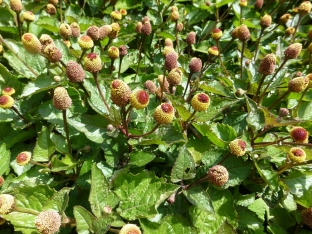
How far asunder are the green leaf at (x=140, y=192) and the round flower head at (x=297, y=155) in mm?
511

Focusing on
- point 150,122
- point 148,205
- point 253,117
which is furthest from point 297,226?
point 150,122

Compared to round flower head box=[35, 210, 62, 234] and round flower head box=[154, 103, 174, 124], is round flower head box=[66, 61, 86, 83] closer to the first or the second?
round flower head box=[154, 103, 174, 124]

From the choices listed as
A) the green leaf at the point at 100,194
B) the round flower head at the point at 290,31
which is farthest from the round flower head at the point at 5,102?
the round flower head at the point at 290,31

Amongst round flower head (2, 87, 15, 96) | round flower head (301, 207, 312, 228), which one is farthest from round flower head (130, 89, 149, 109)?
round flower head (301, 207, 312, 228)

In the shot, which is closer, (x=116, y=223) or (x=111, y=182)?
(x=116, y=223)

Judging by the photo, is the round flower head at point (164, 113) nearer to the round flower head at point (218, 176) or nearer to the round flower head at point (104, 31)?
the round flower head at point (218, 176)

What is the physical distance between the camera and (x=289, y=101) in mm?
1879

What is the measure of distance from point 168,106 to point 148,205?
0.42 metres

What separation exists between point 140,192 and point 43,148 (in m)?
0.50

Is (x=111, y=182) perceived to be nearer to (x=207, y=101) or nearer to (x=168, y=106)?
(x=168, y=106)

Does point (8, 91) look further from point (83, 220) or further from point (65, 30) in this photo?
point (83, 220)

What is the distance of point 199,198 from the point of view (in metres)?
1.31

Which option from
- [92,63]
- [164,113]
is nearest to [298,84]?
[164,113]

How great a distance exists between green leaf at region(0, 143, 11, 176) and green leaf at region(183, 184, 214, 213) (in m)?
0.86
